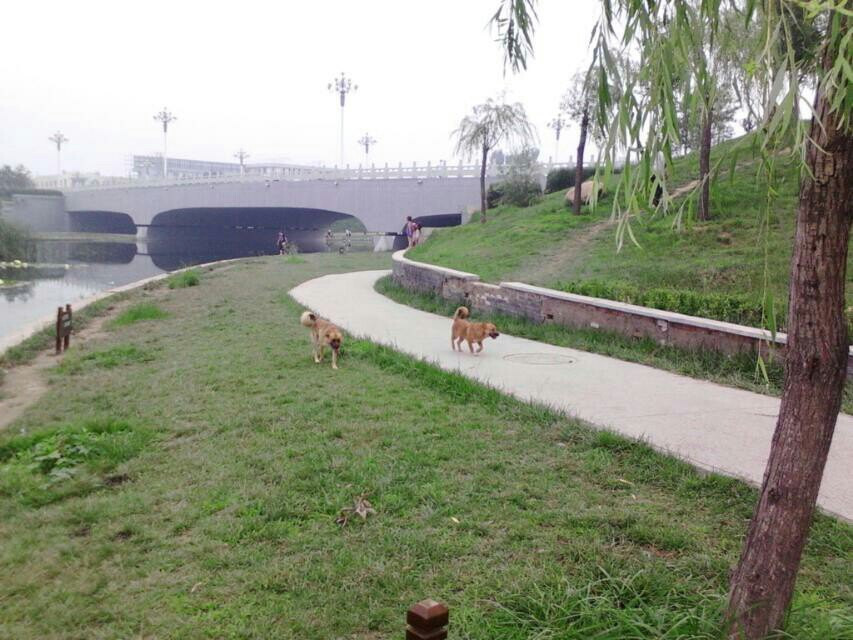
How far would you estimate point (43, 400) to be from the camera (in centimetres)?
770

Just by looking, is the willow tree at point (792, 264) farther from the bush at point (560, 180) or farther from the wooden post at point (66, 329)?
the bush at point (560, 180)

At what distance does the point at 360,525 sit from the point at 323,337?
4.41m

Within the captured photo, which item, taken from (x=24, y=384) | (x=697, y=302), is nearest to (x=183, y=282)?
(x=24, y=384)

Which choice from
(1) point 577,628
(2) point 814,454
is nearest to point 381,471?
(1) point 577,628

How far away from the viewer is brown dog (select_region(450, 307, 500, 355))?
9078 mm

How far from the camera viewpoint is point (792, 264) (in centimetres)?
247

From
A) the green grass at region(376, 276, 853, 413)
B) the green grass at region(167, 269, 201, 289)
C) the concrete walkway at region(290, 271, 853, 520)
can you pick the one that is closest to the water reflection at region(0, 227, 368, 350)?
the green grass at region(167, 269, 201, 289)

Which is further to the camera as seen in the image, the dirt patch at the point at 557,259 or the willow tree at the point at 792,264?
the dirt patch at the point at 557,259

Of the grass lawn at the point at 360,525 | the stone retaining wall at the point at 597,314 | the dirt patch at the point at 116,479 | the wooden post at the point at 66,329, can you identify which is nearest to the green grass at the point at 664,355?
the stone retaining wall at the point at 597,314

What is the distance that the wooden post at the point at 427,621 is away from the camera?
213 cm

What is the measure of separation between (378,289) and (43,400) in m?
10.6

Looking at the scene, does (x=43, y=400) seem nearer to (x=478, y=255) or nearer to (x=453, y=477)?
(x=453, y=477)

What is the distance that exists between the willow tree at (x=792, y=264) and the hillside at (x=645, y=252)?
5.56m

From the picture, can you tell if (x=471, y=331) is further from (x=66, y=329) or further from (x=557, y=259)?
(x=557, y=259)
